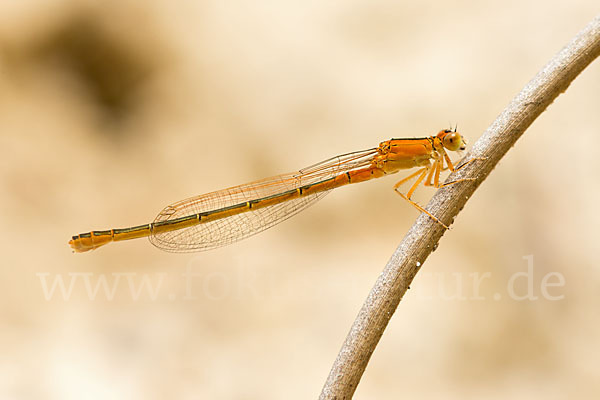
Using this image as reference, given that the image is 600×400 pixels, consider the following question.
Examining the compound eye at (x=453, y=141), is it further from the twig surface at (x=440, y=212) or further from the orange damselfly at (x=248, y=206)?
the twig surface at (x=440, y=212)

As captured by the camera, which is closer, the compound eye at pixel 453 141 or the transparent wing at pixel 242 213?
the compound eye at pixel 453 141

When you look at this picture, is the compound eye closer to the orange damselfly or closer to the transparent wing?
the orange damselfly

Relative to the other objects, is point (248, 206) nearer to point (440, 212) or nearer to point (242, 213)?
point (242, 213)

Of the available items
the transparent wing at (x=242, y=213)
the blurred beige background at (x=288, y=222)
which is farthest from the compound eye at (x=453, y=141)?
the blurred beige background at (x=288, y=222)

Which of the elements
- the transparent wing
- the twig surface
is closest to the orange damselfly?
the transparent wing

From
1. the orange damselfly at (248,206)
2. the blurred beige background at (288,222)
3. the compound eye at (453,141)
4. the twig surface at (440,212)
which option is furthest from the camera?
the blurred beige background at (288,222)

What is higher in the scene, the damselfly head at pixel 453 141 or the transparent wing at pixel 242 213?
the transparent wing at pixel 242 213

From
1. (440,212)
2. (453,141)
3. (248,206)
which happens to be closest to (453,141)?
(453,141)
